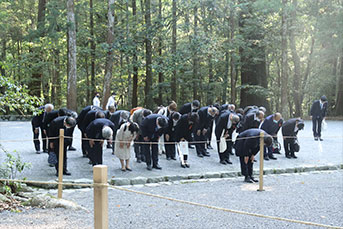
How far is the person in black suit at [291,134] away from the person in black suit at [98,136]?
6.46m

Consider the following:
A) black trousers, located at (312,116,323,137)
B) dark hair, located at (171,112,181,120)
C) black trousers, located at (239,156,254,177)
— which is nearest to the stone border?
black trousers, located at (239,156,254,177)

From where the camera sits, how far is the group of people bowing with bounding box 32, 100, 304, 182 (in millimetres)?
10211

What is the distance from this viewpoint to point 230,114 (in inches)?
500

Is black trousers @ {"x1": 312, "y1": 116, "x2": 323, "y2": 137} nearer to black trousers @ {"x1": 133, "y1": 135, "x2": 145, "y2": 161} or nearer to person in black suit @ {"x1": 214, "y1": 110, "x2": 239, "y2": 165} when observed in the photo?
person in black suit @ {"x1": 214, "y1": 110, "x2": 239, "y2": 165}

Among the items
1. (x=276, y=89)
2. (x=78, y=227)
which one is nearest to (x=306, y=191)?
(x=78, y=227)

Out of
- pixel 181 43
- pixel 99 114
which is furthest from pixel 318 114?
pixel 181 43

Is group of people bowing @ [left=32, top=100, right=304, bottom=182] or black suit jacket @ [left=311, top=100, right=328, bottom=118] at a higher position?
black suit jacket @ [left=311, top=100, right=328, bottom=118]

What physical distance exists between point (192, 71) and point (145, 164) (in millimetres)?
18341

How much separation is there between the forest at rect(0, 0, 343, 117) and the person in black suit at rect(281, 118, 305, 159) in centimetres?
807

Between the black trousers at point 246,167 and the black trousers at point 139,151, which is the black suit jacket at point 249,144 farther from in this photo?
the black trousers at point 139,151

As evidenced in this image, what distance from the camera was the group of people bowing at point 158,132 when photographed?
402 inches

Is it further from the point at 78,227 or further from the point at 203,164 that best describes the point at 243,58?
the point at 78,227

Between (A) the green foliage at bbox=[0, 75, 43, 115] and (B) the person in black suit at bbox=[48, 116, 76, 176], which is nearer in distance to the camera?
(A) the green foliage at bbox=[0, 75, 43, 115]

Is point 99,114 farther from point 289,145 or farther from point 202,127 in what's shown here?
point 289,145
